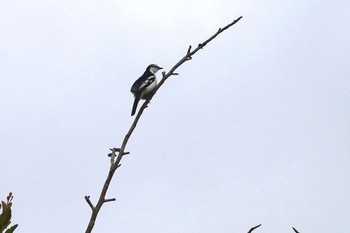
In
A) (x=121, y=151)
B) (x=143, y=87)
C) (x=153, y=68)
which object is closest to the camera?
(x=121, y=151)

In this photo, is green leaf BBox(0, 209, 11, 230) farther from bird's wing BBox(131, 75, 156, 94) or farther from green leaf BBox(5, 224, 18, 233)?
bird's wing BBox(131, 75, 156, 94)

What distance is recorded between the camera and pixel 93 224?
3.29m

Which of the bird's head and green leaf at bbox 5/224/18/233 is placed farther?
the bird's head

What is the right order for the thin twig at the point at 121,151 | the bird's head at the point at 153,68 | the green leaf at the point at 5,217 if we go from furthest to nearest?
the bird's head at the point at 153,68 < the green leaf at the point at 5,217 < the thin twig at the point at 121,151

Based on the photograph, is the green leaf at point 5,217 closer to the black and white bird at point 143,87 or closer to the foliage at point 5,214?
the foliage at point 5,214

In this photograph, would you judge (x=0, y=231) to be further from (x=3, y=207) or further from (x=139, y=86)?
(x=139, y=86)

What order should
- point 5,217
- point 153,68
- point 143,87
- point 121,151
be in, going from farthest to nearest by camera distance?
point 153,68, point 143,87, point 5,217, point 121,151

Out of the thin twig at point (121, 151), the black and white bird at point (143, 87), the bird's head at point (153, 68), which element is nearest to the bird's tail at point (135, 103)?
the black and white bird at point (143, 87)

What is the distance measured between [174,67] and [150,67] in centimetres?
904

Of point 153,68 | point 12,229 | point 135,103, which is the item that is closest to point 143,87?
point 135,103

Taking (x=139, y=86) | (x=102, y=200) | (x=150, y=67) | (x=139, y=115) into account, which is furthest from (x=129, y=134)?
(x=150, y=67)

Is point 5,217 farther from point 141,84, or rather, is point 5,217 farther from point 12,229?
point 141,84

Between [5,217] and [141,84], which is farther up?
[141,84]

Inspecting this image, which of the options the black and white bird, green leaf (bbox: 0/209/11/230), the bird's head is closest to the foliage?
green leaf (bbox: 0/209/11/230)
